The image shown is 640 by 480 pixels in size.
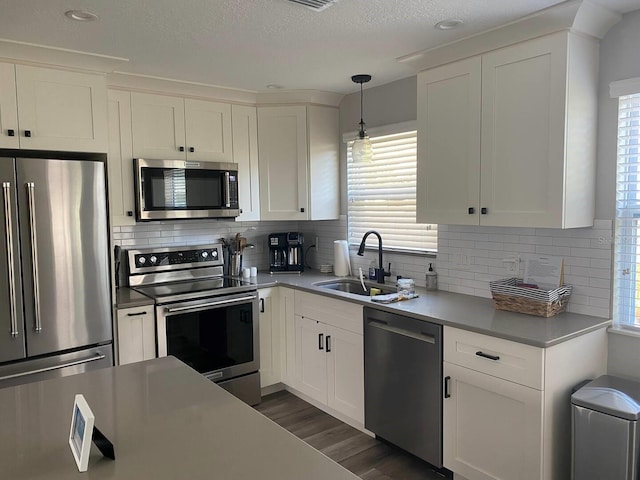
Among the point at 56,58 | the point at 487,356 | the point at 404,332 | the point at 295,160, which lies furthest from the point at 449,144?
the point at 56,58

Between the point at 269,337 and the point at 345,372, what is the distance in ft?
2.60

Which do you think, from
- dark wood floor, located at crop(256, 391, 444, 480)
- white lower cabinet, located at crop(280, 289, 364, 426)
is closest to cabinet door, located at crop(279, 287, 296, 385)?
white lower cabinet, located at crop(280, 289, 364, 426)

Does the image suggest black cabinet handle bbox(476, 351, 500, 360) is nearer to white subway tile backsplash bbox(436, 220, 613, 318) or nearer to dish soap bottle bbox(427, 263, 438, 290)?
white subway tile backsplash bbox(436, 220, 613, 318)

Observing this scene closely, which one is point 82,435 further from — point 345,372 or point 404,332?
point 345,372

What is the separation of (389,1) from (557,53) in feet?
2.88

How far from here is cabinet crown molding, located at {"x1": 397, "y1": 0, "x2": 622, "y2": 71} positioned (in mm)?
2328

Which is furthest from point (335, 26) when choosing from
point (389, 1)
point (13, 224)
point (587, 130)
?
point (13, 224)

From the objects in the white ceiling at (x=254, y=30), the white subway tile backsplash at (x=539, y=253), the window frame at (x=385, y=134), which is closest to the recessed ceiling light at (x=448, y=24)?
the white ceiling at (x=254, y=30)

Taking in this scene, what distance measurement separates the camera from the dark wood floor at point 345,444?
9.45 ft

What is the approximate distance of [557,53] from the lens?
2439 millimetres

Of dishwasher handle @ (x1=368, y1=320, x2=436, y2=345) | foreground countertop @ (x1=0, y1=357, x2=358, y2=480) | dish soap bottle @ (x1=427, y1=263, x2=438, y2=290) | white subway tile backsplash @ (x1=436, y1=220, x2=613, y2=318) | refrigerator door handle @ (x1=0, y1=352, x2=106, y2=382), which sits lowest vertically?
refrigerator door handle @ (x1=0, y1=352, x2=106, y2=382)

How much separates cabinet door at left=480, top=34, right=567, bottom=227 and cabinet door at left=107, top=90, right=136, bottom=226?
236 centimetres

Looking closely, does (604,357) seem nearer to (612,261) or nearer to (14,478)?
(612,261)

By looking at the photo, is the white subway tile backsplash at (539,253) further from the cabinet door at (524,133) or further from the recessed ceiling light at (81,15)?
the recessed ceiling light at (81,15)
